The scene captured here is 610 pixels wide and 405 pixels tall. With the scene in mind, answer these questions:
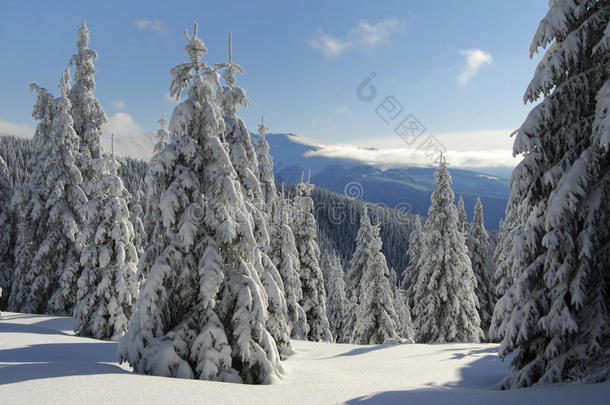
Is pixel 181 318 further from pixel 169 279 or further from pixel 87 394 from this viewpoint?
pixel 87 394

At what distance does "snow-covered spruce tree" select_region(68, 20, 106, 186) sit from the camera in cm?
2569

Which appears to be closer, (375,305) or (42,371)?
(42,371)

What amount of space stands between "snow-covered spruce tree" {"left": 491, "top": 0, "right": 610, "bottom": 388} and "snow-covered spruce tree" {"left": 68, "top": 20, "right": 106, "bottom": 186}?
82.3 ft

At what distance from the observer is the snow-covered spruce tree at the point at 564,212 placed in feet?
27.1

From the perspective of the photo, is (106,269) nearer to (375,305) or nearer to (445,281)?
(375,305)

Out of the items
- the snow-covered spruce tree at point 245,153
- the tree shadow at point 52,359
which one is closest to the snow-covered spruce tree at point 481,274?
the snow-covered spruce tree at point 245,153

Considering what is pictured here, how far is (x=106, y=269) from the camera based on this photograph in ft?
61.0

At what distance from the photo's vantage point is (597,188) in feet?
27.8

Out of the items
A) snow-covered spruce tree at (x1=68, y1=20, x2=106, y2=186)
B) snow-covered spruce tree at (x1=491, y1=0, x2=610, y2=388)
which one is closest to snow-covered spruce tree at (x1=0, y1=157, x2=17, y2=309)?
snow-covered spruce tree at (x1=68, y1=20, x2=106, y2=186)

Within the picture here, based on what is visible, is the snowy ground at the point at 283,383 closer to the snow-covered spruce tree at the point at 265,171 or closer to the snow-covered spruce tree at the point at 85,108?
the snow-covered spruce tree at the point at 265,171

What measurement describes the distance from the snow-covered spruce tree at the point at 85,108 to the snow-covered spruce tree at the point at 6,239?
873cm

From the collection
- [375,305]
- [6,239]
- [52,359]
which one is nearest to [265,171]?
[375,305]

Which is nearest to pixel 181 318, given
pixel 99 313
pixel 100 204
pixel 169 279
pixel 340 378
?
pixel 169 279

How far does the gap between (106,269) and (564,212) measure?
60.1ft
